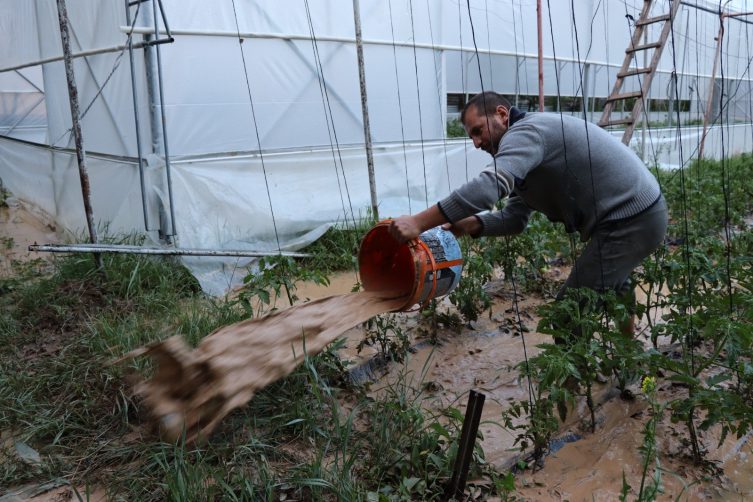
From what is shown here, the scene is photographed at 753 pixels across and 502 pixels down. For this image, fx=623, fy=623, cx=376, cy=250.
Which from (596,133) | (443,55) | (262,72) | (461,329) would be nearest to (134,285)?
(461,329)

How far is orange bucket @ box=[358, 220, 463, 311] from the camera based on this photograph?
287cm

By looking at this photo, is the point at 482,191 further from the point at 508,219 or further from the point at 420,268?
the point at 508,219

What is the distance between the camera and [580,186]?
2.89 metres

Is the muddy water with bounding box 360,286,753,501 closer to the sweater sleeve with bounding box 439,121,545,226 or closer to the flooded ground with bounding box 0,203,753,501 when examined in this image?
the flooded ground with bounding box 0,203,753,501

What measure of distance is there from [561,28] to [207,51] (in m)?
6.13

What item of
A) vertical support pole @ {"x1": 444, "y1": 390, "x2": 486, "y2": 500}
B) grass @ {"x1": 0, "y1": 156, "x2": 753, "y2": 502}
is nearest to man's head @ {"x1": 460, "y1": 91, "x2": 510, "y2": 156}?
grass @ {"x1": 0, "y1": 156, "x2": 753, "y2": 502}

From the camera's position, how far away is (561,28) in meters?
9.66

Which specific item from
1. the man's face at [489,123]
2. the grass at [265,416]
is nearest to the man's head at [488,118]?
the man's face at [489,123]

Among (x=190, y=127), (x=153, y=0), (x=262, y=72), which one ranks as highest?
(x=153, y=0)

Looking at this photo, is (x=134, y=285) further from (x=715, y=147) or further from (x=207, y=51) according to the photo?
(x=715, y=147)

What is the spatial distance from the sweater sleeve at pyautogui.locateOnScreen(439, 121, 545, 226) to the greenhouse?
0.04 ft

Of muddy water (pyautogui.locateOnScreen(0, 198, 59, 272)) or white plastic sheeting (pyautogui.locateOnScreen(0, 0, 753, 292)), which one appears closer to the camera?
white plastic sheeting (pyautogui.locateOnScreen(0, 0, 753, 292))

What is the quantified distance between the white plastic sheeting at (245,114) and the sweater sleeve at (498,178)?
197 cm

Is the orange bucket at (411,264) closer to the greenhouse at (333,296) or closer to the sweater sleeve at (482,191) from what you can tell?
the greenhouse at (333,296)
